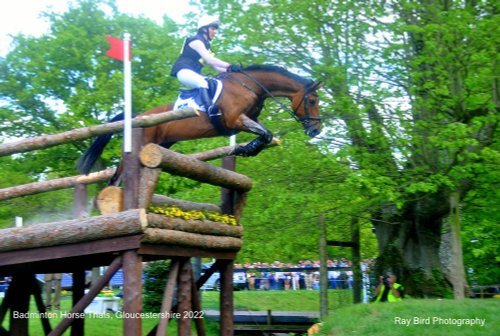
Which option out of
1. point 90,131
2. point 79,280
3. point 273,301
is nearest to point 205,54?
point 90,131

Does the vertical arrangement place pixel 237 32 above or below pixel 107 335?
above

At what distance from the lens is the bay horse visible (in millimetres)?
8000

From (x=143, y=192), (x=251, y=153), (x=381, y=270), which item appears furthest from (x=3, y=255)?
(x=381, y=270)

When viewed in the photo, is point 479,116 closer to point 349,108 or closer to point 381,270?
point 349,108

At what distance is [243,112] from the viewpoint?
8086mm

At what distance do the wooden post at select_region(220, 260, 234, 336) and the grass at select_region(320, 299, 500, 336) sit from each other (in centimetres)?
209

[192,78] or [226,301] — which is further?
[226,301]

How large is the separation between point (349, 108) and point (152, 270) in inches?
269

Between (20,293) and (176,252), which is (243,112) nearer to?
(176,252)

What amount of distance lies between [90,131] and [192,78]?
152cm

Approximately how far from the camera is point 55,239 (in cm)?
719

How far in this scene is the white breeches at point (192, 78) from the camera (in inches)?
319

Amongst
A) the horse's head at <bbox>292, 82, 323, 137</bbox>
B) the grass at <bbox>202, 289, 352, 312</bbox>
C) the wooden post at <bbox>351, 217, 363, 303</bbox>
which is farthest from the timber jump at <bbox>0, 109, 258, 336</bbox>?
the grass at <bbox>202, 289, 352, 312</bbox>

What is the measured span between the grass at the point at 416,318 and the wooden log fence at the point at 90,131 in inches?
188
